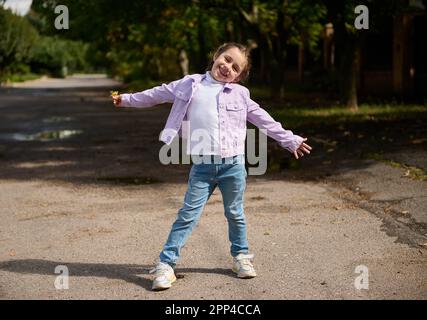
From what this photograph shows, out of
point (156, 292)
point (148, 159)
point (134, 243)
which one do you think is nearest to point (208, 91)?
point (156, 292)

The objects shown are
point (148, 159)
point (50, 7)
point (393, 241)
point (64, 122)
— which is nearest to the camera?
point (393, 241)

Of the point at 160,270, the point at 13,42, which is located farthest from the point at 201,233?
the point at 13,42

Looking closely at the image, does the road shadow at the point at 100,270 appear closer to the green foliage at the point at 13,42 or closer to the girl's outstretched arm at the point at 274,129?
the girl's outstretched arm at the point at 274,129

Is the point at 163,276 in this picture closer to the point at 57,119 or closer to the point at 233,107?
the point at 233,107

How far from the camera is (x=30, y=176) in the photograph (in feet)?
33.6

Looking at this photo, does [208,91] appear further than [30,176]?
No

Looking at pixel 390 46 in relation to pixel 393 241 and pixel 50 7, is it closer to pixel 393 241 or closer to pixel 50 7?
pixel 50 7

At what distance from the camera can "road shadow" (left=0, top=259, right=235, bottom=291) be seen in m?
4.96

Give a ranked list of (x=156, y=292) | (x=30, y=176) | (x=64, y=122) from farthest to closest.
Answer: (x=64, y=122) < (x=30, y=176) < (x=156, y=292)

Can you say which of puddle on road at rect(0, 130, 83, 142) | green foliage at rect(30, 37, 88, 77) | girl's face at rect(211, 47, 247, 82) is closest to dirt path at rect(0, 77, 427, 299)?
girl's face at rect(211, 47, 247, 82)

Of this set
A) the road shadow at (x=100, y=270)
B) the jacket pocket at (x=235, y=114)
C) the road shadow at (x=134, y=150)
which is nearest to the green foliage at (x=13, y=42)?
the road shadow at (x=134, y=150)

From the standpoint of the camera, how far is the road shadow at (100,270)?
4.96m

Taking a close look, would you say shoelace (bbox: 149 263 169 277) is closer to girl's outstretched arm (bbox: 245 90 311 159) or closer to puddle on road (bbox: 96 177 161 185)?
girl's outstretched arm (bbox: 245 90 311 159)
